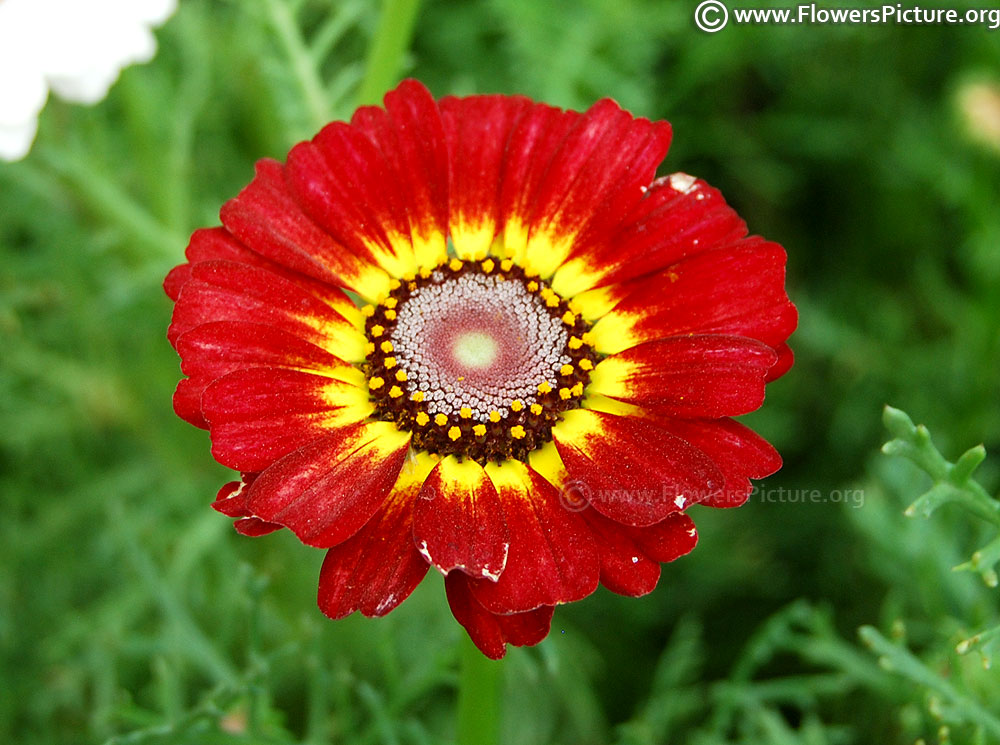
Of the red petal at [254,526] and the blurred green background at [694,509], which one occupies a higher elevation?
the blurred green background at [694,509]

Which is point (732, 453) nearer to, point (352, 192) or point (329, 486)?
point (329, 486)

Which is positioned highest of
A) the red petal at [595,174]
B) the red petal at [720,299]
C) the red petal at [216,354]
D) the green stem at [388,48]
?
the green stem at [388,48]

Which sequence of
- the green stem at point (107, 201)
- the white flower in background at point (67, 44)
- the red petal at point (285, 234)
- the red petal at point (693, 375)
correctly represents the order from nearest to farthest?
the red petal at point (693, 375)
the red petal at point (285, 234)
the white flower in background at point (67, 44)
the green stem at point (107, 201)

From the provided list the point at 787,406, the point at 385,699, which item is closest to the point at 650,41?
the point at 787,406

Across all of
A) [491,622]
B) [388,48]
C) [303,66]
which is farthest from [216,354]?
[303,66]

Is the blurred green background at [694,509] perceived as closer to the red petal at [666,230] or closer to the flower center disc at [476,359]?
the flower center disc at [476,359]

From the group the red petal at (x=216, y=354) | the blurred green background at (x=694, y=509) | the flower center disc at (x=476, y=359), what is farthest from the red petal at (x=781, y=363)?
the blurred green background at (x=694, y=509)
